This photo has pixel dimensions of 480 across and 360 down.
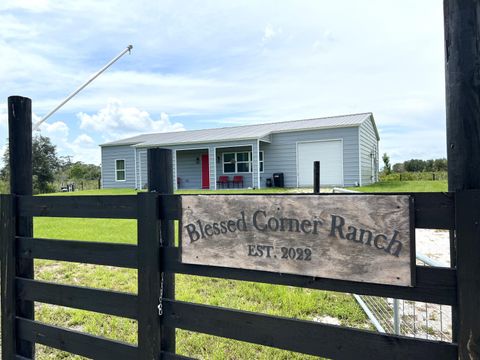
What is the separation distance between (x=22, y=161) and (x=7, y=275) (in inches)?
33.1

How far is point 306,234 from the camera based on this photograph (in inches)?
59.9

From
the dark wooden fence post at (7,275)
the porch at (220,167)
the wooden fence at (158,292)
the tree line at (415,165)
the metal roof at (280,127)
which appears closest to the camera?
the wooden fence at (158,292)

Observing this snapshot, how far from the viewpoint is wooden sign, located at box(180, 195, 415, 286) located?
4.46 ft

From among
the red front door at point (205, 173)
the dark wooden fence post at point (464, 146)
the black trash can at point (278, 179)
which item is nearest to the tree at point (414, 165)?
the black trash can at point (278, 179)

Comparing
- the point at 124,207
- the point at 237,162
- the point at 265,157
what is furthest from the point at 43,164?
the point at 124,207

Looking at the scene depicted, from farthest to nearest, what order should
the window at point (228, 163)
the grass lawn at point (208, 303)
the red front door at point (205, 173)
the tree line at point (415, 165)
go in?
the tree line at point (415, 165)
the red front door at point (205, 173)
the window at point (228, 163)
the grass lawn at point (208, 303)

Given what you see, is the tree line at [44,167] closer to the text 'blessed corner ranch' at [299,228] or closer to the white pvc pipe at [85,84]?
the white pvc pipe at [85,84]

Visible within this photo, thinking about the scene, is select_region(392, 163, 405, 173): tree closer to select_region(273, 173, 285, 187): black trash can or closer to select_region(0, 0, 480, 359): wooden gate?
select_region(273, 173, 285, 187): black trash can

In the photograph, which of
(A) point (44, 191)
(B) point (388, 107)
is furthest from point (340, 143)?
(A) point (44, 191)

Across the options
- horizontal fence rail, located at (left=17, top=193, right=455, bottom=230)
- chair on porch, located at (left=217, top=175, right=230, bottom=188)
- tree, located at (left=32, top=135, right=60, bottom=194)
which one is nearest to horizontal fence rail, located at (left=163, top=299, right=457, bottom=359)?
horizontal fence rail, located at (left=17, top=193, right=455, bottom=230)

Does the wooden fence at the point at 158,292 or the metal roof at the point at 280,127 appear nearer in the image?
the wooden fence at the point at 158,292

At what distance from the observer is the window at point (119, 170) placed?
71.7 feet

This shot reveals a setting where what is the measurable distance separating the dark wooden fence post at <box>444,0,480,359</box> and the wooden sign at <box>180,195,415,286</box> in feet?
0.57

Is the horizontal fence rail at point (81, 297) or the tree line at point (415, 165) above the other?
the tree line at point (415, 165)
